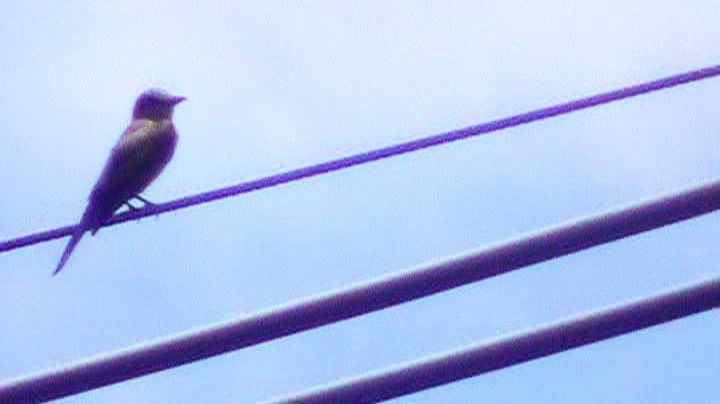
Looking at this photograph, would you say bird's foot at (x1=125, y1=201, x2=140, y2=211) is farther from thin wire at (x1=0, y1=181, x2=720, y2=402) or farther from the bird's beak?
thin wire at (x1=0, y1=181, x2=720, y2=402)

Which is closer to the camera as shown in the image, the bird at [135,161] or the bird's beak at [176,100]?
the bird at [135,161]

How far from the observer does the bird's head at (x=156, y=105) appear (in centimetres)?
1232

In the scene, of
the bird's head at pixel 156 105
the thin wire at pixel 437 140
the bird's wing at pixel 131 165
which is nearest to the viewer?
the thin wire at pixel 437 140

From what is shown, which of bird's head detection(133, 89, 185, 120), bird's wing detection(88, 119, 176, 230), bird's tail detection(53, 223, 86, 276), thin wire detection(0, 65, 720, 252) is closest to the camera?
thin wire detection(0, 65, 720, 252)

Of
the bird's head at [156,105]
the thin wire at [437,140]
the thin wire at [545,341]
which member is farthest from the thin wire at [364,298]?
the bird's head at [156,105]

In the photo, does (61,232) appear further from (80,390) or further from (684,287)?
(684,287)

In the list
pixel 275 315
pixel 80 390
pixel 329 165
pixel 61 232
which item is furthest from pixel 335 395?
pixel 61 232

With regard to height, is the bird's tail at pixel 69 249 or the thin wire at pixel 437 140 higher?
the thin wire at pixel 437 140

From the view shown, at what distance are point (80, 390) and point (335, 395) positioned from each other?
621 millimetres

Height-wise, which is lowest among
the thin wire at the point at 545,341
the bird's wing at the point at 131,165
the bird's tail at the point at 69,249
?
the bird's tail at the point at 69,249

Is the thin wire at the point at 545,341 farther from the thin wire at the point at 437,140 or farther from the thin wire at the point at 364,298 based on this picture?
the thin wire at the point at 437,140

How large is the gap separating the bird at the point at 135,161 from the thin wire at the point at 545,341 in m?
5.97

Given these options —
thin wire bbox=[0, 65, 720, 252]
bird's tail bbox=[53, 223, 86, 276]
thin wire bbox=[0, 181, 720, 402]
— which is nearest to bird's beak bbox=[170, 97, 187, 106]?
bird's tail bbox=[53, 223, 86, 276]

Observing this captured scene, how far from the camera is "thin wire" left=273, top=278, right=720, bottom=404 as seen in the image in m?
4.70
